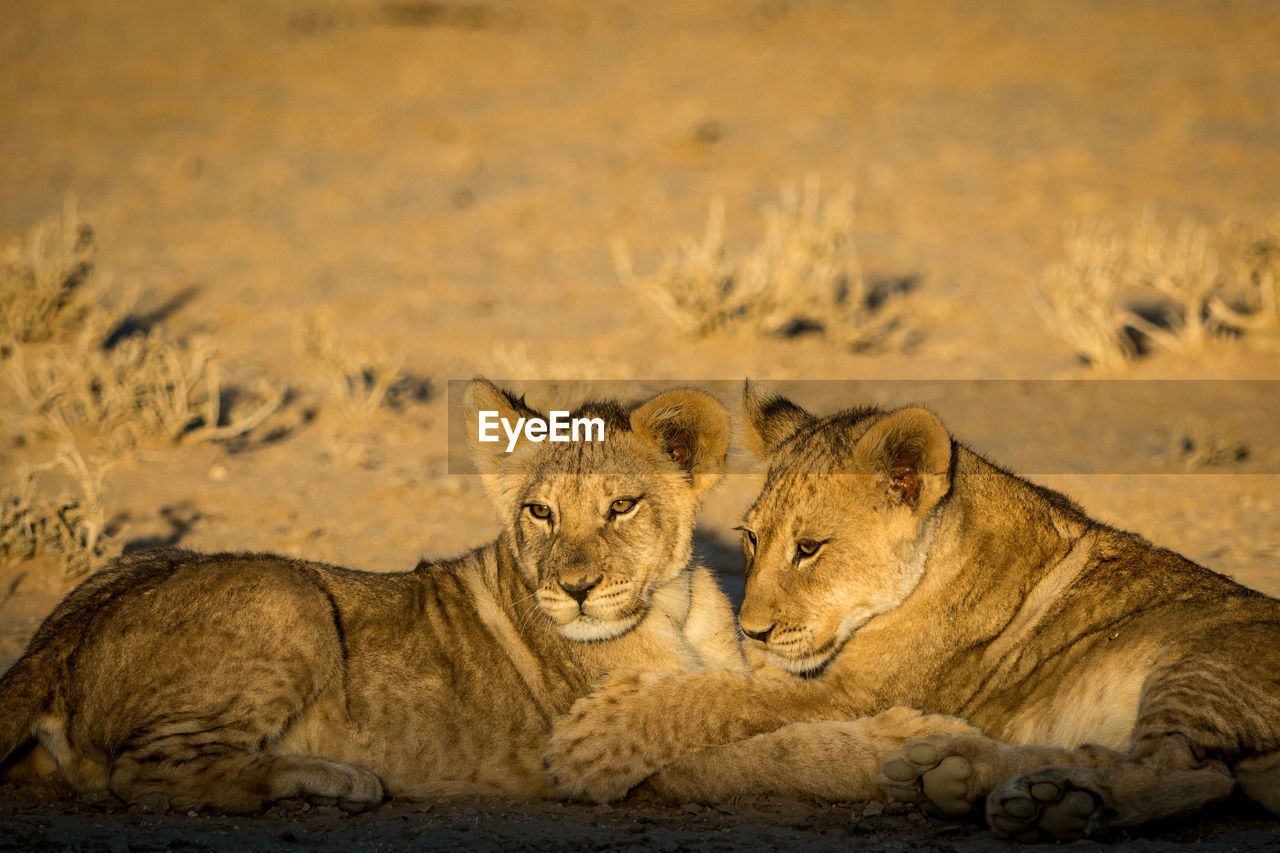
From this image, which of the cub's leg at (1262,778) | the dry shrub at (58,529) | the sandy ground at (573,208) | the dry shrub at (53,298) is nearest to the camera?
the cub's leg at (1262,778)

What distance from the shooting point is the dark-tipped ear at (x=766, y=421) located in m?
5.44

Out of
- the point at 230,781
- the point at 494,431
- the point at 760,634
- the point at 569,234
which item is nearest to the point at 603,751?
the point at 760,634

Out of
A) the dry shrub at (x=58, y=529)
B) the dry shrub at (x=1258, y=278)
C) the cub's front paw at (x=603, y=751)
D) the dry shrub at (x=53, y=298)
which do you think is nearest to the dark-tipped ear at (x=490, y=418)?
the cub's front paw at (x=603, y=751)

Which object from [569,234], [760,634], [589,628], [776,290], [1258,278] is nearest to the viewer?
[760,634]

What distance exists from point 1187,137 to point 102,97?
45.5 ft

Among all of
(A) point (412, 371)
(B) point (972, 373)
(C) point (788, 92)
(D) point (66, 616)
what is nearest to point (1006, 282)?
(B) point (972, 373)

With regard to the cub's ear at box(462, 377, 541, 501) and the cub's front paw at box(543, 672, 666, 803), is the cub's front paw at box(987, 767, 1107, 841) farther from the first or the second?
the cub's ear at box(462, 377, 541, 501)

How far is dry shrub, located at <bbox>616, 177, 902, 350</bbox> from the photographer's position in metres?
12.0

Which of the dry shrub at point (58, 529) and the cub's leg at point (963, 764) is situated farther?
the dry shrub at point (58, 529)

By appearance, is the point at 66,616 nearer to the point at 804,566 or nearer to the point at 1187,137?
the point at 804,566

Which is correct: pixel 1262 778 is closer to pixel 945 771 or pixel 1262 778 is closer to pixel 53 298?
pixel 945 771

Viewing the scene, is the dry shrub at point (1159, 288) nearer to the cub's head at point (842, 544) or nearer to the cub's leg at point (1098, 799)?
the cub's head at point (842, 544)

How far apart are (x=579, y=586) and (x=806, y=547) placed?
2.47ft

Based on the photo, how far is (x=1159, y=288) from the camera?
1207cm
